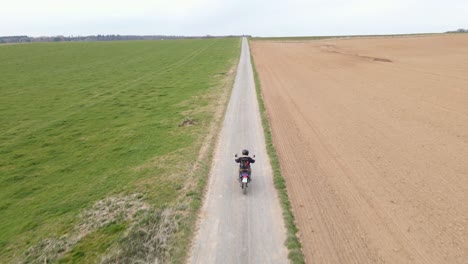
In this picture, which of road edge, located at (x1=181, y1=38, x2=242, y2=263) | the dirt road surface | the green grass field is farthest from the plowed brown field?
the green grass field

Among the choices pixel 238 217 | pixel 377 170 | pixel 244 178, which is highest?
pixel 244 178

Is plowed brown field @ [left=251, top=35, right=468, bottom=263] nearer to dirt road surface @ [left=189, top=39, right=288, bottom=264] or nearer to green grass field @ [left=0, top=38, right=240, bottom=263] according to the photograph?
dirt road surface @ [left=189, top=39, right=288, bottom=264]

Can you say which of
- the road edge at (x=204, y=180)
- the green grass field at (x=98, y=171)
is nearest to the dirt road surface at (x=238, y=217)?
the road edge at (x=204, y=180)

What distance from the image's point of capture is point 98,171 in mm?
16281

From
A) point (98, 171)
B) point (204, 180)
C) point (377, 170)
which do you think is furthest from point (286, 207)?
point (98, 171)

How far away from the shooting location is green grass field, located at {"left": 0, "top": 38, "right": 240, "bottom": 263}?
1073cm

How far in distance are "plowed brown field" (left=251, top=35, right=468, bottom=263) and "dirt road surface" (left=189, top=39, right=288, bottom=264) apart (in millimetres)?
950

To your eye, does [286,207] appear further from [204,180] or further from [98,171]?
[98,171]

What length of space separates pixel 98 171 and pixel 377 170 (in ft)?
47.5

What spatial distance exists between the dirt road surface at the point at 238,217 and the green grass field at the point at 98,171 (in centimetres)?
74

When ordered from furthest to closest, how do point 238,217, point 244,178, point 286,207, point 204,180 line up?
point 204,180 → point 244,178 → point 286,207 → point 238,217

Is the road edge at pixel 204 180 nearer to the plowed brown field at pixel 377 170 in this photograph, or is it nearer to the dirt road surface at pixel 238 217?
the dirt road surface at pixel 238 217

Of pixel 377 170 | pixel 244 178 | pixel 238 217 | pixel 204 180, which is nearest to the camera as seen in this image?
pixel 238 217

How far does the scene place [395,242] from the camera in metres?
9.92
